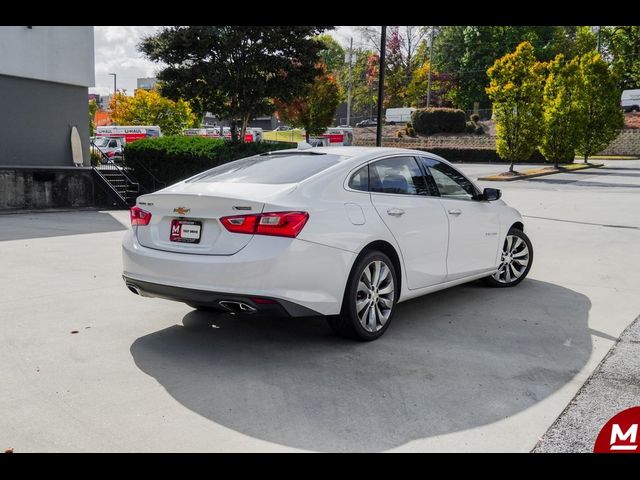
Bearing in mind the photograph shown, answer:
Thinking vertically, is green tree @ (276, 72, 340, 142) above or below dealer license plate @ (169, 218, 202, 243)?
above

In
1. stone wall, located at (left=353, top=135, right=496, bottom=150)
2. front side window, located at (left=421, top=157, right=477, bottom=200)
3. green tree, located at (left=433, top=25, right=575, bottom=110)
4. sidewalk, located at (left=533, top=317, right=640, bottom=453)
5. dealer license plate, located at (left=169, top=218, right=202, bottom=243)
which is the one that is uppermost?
green tree, located at (left=433, top=25, right=575, bottom=110)

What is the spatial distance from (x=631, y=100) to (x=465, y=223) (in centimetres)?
5944

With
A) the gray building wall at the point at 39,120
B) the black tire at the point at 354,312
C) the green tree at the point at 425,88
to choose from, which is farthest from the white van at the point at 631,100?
the black tire at the point at 354,312

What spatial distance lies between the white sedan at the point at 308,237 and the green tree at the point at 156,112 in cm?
4857

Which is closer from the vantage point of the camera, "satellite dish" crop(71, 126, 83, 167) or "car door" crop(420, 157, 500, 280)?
"car door" crop(420, 157, 500, 280)

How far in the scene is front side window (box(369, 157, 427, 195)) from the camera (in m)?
5.46

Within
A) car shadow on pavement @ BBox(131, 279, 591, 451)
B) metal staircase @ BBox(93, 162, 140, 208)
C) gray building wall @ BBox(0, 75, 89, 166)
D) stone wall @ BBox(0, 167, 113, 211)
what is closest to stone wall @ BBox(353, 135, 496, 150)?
metal staircase @ BBox(93, 162, 140, 208)

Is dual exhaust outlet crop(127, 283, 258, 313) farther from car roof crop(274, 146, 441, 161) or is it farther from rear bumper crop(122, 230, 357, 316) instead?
car roof crop(274, 146, 441, 161)

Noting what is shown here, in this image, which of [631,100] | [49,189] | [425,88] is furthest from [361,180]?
[425,88]

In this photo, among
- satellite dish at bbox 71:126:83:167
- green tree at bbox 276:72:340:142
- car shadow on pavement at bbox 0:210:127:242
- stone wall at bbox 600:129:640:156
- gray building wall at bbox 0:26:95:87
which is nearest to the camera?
car shadow on pavement at bbox 0:210:127:242

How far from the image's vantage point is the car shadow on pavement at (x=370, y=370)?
12.0ft

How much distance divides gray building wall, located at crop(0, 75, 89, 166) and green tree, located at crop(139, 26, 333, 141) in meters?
6.39
